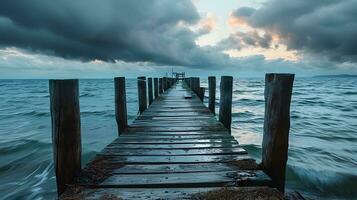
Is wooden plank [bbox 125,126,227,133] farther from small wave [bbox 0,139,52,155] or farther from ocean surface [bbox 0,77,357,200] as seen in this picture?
small wave [bbox 0,139,52,155]

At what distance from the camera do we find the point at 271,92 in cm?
292

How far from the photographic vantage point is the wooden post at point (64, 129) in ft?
8.61

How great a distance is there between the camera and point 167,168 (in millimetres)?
3090

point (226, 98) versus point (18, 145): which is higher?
point (226, 98)

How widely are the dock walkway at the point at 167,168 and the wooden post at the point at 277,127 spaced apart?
20cm

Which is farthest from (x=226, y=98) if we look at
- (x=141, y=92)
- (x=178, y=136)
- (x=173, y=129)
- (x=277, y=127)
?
(x=141, y=92)

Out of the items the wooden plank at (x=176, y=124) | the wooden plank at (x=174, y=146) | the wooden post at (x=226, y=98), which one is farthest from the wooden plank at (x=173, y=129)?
the wooden plank at (x=174, y=146)

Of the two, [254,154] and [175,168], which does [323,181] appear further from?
[175,168]

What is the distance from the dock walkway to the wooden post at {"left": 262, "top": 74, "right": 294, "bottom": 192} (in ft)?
0.67

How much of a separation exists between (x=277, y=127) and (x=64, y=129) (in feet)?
7.92

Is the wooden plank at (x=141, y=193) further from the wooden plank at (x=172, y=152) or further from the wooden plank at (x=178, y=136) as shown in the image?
the wooden plank at (x=178, y=136)

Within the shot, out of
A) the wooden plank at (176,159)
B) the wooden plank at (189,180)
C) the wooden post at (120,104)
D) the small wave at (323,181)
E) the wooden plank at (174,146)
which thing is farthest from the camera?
the small wave at (323,181)

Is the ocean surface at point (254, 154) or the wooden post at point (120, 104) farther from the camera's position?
the ocean surface at point (254, 154)

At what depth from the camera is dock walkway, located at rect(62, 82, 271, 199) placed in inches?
98.7
